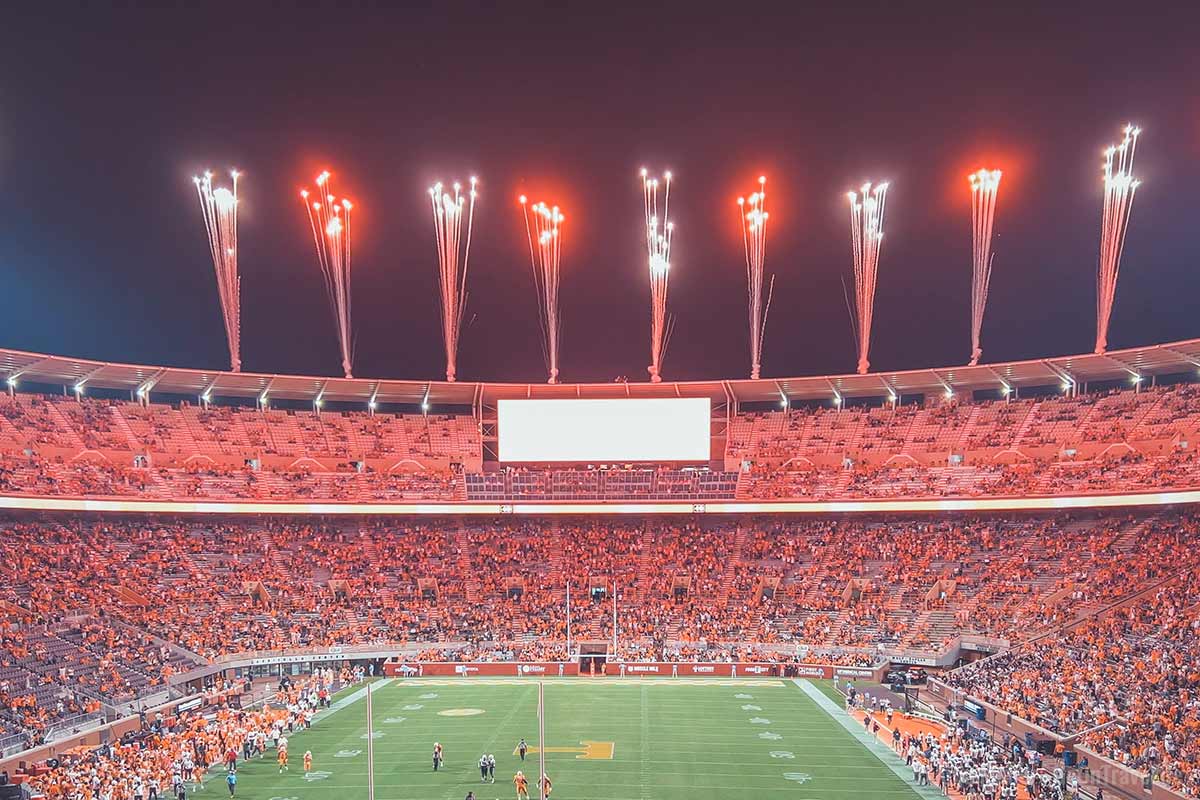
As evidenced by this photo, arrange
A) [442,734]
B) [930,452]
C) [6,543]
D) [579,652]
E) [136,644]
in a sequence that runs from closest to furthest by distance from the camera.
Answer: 1. [442,734]
2. [136,644]
3. [6,543]
4. [579,652]
5. [930,452]

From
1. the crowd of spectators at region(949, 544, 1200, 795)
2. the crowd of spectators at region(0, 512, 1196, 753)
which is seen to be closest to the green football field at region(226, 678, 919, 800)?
the crowd of spectators at region(0, 512, 1196, 753)

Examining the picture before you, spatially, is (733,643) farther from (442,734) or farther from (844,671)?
(442,734)

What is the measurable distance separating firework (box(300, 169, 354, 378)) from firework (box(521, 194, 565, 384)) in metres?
10.8

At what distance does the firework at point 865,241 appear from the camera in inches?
1790

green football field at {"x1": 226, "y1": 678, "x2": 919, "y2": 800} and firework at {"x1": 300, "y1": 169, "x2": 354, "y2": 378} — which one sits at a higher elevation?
firework at {"x1": 300, "y1": 169, "x2": 354, "y2": 378}

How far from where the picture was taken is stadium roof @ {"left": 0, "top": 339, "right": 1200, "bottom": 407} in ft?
159

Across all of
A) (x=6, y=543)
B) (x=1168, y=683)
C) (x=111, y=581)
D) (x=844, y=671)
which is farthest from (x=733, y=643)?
(x=6, y=543)

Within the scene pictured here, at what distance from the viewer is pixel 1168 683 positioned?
3016 centimetres

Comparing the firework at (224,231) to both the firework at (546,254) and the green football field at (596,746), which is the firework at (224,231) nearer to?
the firework at (546,254)

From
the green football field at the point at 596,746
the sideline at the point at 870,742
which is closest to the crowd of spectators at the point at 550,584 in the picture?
the sideline at the point at 870,742

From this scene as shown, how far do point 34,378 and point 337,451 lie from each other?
1838 cm

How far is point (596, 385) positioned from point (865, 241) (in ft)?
64.7

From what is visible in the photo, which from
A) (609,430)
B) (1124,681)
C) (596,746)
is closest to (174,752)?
(596,746)

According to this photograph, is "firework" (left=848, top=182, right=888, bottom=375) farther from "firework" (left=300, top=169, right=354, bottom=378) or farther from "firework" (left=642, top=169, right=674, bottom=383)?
"firework" (left=300, top=169, right=354, bottom=378)
